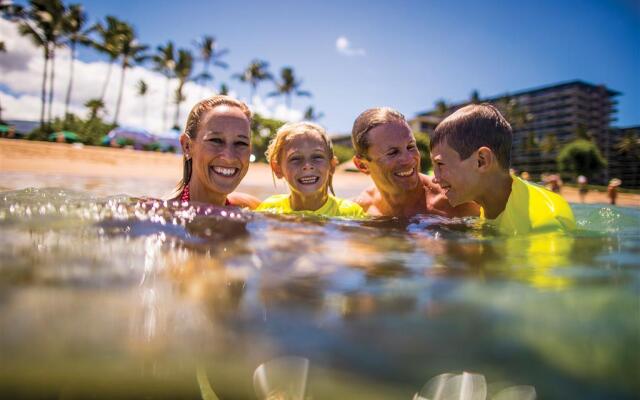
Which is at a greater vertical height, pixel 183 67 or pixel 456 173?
pixel 183 67

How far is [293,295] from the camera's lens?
4.86 ft

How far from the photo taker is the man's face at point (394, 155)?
14.0 ft

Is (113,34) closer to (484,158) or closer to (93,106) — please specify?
(93,106)

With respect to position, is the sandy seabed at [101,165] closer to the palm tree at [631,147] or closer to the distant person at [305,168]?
the distant person at [305,168]

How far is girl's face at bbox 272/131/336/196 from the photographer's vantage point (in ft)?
13.5

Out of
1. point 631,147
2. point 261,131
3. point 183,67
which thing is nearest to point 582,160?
point 631,147

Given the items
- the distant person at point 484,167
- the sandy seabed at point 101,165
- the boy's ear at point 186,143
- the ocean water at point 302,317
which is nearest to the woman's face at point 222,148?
the boy's ear at point 186,143

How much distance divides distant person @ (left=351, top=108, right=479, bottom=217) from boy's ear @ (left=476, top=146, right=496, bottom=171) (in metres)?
0.97

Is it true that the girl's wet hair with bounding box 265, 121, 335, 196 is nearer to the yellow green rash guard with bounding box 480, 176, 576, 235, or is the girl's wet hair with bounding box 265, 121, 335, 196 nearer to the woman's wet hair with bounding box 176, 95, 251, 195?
the woman's wet hair with bounding box 176, 95, 251, 195

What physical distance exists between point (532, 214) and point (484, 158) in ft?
1.70

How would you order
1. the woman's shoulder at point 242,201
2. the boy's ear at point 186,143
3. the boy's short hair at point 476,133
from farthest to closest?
the woman's shoulder at point 242,201 → the boy's ear at point 186,143 → the boy's short hair at point 476,133

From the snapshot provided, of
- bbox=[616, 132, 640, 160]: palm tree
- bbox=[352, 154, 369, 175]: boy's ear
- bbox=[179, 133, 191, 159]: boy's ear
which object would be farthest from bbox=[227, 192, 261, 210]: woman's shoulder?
bbox=[616, 132, 640, 160]: palm tree

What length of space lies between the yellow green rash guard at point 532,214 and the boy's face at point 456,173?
280 mm

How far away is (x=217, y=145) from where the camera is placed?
12.8 ft
